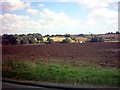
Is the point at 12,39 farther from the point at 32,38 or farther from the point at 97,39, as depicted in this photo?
the point at 97,39

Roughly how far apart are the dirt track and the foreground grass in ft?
5.12

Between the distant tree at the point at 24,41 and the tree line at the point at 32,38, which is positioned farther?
the distant tree at the point at 24,41

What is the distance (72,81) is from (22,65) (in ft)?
18.4

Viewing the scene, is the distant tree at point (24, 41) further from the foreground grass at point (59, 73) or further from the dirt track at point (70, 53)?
the foreground grass at point (59, 73)

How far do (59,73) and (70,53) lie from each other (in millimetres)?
5335

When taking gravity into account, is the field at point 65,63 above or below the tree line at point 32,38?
below

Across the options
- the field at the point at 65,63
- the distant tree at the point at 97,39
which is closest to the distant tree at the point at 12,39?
the field at the point at 65,63

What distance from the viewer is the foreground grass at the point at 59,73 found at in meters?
12.9

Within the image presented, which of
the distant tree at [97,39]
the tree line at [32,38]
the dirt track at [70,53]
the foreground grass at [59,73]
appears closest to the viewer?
the foreground grass at [59,73]

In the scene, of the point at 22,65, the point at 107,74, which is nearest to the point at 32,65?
the point at 22,65

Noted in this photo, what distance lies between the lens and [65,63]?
1772 centimetres

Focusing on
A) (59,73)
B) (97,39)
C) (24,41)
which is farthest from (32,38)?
(59,73)

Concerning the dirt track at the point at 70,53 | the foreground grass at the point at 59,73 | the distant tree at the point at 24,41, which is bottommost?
the foreground grass at the point at 59,73

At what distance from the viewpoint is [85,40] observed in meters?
19.4
